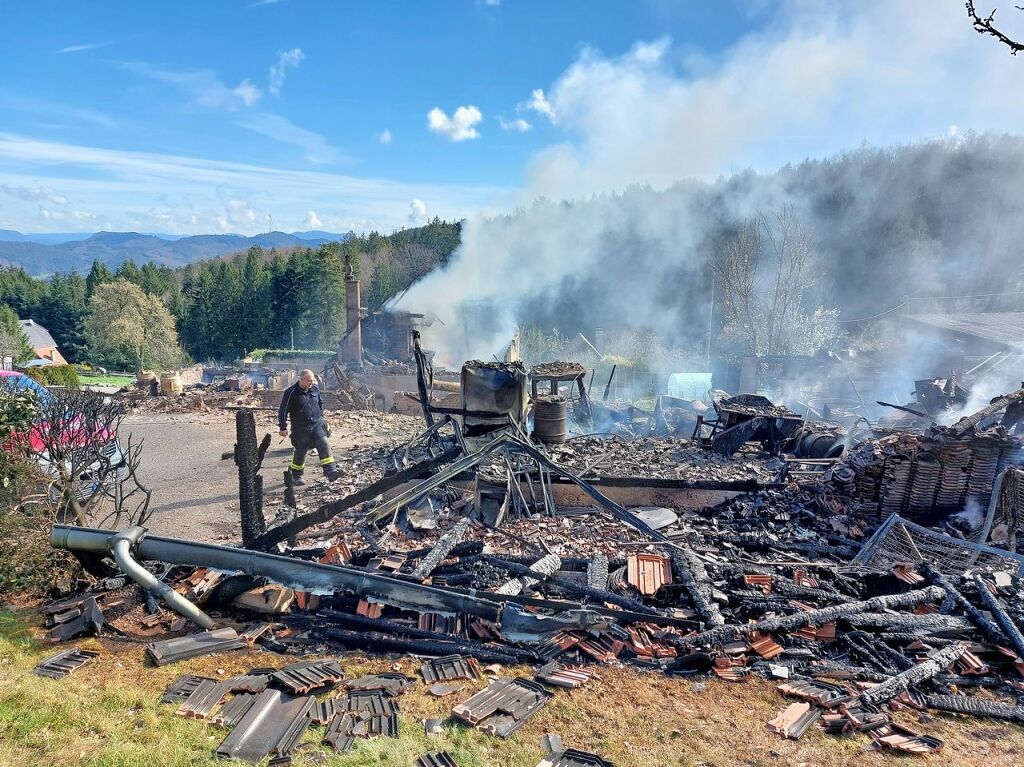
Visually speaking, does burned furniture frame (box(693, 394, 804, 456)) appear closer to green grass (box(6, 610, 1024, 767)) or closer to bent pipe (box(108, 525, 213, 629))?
green grass (box(6, 610, 1024, 767))

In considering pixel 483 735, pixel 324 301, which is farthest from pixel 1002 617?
pixel 324 301

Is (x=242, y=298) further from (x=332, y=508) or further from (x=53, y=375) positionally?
(x=332, y=508)

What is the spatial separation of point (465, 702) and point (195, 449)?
10026 millimetres

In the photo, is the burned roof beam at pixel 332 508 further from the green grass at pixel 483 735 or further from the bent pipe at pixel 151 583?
the green grass at pixel 483 735

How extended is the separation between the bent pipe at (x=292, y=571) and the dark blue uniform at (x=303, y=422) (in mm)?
4003

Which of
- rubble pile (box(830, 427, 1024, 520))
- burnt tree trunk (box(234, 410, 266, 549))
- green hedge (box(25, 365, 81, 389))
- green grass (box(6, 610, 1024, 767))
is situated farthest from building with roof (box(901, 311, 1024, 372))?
green hedge (box(25, 365, 81, 389))

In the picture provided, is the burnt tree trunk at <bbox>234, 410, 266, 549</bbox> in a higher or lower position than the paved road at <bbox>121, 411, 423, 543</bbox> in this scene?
higher

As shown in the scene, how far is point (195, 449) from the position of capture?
1159 centimetres

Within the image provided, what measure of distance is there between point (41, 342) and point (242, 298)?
53.0 feet

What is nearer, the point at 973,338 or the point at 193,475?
the point at 193,475

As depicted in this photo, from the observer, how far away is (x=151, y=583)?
4.35m

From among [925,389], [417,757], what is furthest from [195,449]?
[925,389]

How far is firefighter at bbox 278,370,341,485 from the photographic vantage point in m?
8.58

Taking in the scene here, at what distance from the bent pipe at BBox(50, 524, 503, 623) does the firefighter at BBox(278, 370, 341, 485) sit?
3951 mm
